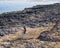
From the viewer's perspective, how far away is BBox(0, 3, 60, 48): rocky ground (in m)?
13.2

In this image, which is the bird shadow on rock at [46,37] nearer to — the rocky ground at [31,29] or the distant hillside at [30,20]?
the rocky ground at [31,29]

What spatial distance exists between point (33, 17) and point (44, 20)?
1167 millimetres

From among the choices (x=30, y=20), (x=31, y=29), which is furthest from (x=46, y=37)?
(x=30, y=20)

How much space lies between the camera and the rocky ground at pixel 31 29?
43.4 feet

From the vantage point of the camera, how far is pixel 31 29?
15.6m

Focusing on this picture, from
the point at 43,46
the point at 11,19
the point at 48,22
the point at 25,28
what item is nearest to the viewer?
the point at 43,46

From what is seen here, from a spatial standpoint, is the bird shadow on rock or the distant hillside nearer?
the bird shadow on rock

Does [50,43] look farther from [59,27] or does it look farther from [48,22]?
[48,22]

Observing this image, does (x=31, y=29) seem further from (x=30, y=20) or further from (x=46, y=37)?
(x=30, y=20)

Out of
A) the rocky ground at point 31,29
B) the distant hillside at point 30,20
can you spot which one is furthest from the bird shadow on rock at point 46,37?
the distant hillside at point 30,20

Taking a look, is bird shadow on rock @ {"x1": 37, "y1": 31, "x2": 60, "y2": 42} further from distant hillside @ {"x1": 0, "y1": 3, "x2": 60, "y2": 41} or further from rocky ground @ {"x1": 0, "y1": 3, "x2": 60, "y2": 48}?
distant hillside @ {"x1": 0, "y1": 3, "x2": 60, "y2": 41}

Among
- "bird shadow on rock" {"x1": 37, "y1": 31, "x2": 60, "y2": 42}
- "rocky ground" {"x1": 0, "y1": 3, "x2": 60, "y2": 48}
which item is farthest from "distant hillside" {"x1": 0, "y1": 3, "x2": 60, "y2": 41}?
"bird shadow on rock" {"x1": 37, "y1": 31, "x2": 60, "y2": 42}

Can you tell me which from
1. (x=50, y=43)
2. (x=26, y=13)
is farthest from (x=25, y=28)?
(x=26, y=13)

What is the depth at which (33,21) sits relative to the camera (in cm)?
1738
